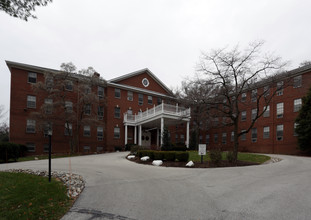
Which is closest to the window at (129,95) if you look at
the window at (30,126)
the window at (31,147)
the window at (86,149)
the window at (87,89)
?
the window at (87,89)

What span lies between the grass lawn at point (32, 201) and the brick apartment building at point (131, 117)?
649 inches

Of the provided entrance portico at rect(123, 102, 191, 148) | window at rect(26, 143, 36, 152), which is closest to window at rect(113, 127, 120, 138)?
entrance portico at rect(123, 102, 191, 148)

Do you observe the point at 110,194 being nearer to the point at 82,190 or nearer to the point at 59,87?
the point at 82,190

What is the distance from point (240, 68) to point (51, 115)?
1842 centimetres

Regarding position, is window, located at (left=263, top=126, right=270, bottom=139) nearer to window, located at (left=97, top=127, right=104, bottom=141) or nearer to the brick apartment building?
the brick apartment building

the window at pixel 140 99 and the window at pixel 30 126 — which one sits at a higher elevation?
the window at pixel 140 99

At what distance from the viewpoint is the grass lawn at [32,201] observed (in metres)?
4.65

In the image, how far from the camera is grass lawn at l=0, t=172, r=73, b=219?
183 inches

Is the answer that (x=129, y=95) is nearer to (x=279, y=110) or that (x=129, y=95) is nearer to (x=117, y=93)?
(x=117, y=93)

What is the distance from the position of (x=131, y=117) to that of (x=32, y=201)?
80.2 ft

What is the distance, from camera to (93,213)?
4.78 m

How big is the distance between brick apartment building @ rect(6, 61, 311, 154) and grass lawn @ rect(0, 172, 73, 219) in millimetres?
16489

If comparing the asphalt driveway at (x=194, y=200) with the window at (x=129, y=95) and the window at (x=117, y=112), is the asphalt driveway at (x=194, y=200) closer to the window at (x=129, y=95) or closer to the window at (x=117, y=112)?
the window at (x=117, y=112)

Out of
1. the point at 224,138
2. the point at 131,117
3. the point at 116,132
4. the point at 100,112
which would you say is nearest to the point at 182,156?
the point at 131,117
